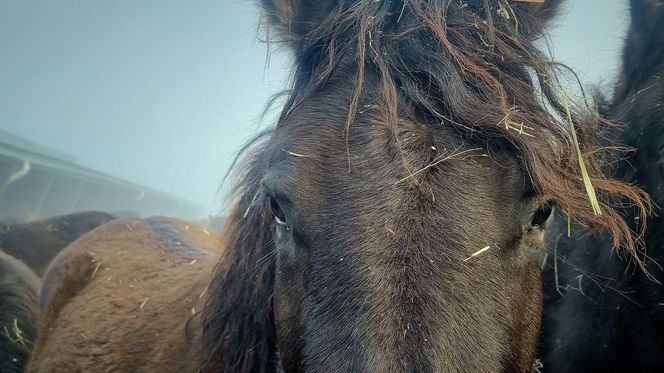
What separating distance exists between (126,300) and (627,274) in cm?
319

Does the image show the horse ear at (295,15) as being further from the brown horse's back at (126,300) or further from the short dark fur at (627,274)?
the short dark fur at (627,274)

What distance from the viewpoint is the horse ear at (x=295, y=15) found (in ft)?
7.84

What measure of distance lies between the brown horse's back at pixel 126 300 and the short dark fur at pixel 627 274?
6.91ft

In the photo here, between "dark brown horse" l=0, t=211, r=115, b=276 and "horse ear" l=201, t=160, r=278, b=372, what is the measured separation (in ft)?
17.9

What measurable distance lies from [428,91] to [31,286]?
483 cm

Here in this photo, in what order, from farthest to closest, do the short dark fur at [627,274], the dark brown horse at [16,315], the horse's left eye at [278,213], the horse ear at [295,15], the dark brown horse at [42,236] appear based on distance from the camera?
the dark brown horse at [42,236] < the dark brown horse at [16,315] < the short dark fur at [627,274] < the horse ear at [295,15] < the horse's left eye at [278,213]

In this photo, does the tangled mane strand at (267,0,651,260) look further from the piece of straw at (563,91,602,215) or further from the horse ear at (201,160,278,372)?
the horse ear at (201,160,278,372)

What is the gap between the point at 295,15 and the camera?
96.8 inches

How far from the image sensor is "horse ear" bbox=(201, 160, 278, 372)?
2.45 m

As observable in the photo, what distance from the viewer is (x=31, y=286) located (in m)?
5.19

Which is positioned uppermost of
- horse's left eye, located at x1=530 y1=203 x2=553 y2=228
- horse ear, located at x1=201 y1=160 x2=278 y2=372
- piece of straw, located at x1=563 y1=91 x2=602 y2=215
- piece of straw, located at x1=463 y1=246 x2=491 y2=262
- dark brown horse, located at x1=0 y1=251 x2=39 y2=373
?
piece of straw, located at x1=563 y1=91 x2=602 y2=215

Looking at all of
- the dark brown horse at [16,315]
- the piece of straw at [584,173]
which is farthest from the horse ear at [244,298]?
the dark brown horse at [16,315]

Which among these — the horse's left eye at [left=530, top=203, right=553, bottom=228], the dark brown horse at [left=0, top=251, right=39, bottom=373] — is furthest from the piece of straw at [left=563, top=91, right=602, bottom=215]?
the dark brown horse at [left=0, top=251, right=39, bottom=373]

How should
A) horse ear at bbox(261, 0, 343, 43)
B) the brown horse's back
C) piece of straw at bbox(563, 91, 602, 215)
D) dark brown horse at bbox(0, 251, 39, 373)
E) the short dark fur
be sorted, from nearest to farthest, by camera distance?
piece of straw at bbox(563, 91, 602, 215) → horse ear at bbox(261, 0, 343, 43) → the short dark fur → the brown horse's back → dark brown horse at bbox(0, 251, 39, 373)
